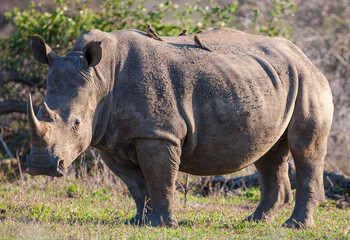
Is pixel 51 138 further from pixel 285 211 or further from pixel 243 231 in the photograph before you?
pixel 285 211

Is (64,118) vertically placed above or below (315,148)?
above

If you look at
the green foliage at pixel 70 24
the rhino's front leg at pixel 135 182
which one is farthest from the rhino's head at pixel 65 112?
the green foliage at pixel 70 24

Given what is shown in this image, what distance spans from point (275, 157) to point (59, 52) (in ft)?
16.6

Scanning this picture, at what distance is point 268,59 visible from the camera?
5969mm

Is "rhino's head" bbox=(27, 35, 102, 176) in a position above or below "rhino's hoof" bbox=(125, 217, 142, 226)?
above

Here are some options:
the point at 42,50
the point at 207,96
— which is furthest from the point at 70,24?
the point at 207,96

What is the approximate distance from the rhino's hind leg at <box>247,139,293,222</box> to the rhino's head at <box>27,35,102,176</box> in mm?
2405

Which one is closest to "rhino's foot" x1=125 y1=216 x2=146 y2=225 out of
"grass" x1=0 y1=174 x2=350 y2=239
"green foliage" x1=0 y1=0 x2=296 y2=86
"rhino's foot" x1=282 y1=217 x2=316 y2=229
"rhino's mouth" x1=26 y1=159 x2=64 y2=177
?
"grass" x1=0 y1=174 x2=350 y2=239

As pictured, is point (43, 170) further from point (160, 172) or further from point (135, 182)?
point (135, 182)

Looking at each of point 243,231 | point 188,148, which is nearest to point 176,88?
point 188,148

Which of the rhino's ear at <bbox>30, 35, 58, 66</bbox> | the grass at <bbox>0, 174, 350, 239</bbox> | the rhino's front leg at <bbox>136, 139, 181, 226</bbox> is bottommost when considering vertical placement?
the grass at <bbox>0, 174, 350, 239</bbox>

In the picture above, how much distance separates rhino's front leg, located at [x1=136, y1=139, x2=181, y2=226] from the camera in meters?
5.22

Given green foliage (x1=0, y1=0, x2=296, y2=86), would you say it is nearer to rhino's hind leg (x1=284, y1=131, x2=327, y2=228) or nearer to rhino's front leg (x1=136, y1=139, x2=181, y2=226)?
rhino's hind leg (x1=284, y1=131, x2=327, y2=228)

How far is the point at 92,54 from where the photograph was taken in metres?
5.11
